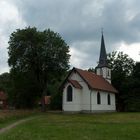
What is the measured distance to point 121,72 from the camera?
69.0 m

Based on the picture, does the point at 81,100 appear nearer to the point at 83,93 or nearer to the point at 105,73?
the point at 83,93

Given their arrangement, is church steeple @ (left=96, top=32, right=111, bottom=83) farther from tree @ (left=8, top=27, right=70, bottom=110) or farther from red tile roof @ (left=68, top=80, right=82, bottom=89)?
red tile roof @ (left=68, top=80, right=82, bottom=89)

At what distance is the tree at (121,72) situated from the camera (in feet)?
216

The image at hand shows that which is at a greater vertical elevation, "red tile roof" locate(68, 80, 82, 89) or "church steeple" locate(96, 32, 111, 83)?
"church steeple" locate(96, 32, 111, 83)

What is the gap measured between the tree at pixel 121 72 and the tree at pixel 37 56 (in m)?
13.7

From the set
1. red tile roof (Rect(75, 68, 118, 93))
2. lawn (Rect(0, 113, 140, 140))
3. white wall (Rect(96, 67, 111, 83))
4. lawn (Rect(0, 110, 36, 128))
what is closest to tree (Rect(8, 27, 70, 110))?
red tile roof (Rect(75, 68, 118, 93))

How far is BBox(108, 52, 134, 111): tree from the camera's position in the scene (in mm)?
65750

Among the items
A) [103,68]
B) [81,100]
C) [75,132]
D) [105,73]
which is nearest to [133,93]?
[105,73]

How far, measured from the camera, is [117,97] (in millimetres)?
66938

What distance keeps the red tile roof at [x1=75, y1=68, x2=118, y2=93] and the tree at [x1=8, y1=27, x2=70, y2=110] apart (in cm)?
464

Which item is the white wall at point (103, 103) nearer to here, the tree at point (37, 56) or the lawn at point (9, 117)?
the tree at point (37, 56)

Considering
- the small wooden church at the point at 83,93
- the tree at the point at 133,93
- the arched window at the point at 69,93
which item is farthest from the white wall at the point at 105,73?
the arched window at the point at 69,93

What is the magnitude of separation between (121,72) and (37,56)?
2084 centimetres

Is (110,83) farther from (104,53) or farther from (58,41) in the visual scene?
(58,41)
